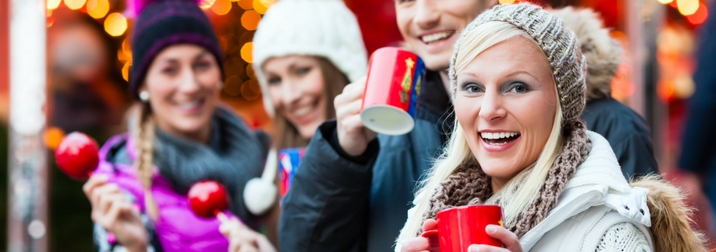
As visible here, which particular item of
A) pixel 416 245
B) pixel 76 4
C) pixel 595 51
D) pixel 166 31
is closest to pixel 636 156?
pixel 595 51

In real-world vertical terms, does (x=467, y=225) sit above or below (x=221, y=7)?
above

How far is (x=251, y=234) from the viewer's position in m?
3.41

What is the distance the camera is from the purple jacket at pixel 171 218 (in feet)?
11.3

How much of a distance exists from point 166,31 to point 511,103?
2.15 meters

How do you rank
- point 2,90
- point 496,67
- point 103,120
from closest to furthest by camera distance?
point 496,67 < point 103,120 < point 2,90

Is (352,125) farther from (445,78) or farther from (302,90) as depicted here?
(302,90)

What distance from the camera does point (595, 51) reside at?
2.46 metres

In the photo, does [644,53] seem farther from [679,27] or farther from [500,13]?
[500,13]

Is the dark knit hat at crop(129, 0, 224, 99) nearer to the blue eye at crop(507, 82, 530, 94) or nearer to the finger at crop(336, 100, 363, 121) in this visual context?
the finger at crop(336, 100, 363, 121)

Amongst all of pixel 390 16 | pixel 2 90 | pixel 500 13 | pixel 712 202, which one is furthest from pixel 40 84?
pixel 712 202

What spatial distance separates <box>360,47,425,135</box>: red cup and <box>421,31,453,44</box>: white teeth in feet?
0.91

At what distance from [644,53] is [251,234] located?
6.25 ft

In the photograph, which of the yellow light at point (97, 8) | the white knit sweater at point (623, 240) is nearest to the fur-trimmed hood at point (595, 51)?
the white knit sweater at point (623, 240)

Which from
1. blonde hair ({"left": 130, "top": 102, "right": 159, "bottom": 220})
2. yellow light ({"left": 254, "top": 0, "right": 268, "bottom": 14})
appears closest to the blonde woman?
blonde hair ({"left": 130, "top": 102, "right": 159, "bottom": 220})
